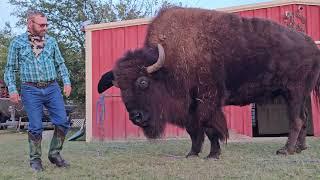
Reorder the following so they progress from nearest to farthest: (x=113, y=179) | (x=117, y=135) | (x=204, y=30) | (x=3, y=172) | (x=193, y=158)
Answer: (x=113, y=179)
(x=3, y=172)
(x=193, y=158)
(x=204, y=30)
(x=117, y=135)

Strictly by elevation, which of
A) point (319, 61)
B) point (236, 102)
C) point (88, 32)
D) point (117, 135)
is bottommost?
point (117, 135)

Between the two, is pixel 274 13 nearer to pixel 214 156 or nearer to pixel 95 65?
pixel 95 65

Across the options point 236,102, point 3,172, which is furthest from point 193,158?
point 3,172

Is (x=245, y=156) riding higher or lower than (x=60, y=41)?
lower

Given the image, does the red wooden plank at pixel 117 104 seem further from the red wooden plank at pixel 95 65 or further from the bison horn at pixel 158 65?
the bison horn at pixel 158 65

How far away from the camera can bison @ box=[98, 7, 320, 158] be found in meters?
6.84

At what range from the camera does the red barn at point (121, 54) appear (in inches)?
491

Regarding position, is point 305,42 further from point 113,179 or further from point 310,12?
point 310,12

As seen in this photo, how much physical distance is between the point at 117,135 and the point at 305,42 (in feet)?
20.0

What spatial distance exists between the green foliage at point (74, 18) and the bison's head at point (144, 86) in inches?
507

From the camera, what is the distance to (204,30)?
7.43 meters

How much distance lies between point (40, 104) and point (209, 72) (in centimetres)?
246

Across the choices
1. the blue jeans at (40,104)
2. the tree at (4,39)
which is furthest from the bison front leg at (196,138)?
the tree at (4,39)

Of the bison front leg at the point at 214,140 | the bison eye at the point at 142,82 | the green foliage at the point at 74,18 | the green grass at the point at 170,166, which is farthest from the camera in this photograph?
the green foliage at the point at 74,18
